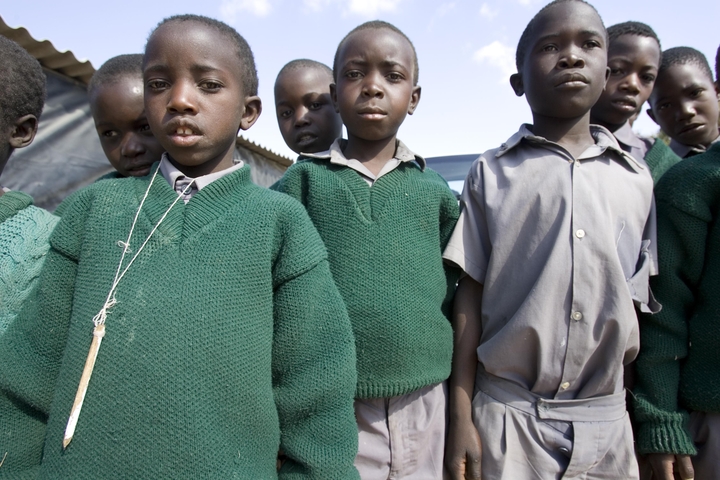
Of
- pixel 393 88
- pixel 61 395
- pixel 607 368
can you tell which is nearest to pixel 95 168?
pixel 393 88

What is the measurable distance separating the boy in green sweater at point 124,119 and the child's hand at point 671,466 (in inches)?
73.0

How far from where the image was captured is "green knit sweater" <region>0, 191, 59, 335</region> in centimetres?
130

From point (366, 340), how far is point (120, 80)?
1.18 meters

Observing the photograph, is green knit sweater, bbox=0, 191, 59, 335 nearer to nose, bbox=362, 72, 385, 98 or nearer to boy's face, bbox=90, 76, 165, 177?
boy's face, bbox=90, 76, 165, 177

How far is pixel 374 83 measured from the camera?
180 centimetres

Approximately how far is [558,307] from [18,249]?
4.91 ft

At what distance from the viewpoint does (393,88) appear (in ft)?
6.02

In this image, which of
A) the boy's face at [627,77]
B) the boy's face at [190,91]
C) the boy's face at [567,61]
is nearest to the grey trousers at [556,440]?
the boy's face at [567,61]

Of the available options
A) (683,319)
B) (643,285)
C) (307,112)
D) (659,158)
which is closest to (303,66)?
(307,112)

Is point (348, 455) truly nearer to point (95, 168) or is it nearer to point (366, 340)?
point (366, 340)

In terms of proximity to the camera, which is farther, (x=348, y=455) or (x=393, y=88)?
(x=393, y=88)

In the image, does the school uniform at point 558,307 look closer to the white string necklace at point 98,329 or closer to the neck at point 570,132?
the neck at point 570,132

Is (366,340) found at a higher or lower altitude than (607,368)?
higher

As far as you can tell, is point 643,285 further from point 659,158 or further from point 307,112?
point 307,112
